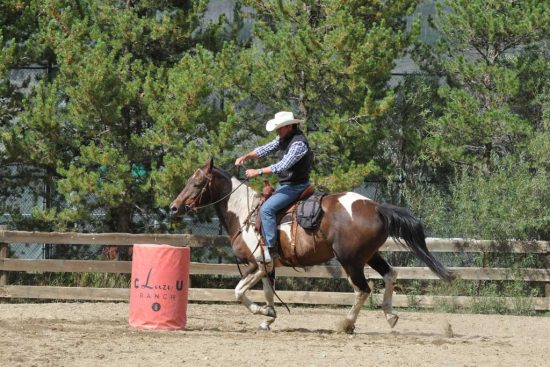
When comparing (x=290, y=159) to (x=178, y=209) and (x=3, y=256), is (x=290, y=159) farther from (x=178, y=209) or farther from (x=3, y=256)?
(x=3, y=256)

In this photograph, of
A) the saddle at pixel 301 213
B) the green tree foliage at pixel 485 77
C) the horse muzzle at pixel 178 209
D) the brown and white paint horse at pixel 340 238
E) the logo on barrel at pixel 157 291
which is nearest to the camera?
the logo on barrel at pixel 157 291

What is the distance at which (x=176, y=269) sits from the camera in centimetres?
1184

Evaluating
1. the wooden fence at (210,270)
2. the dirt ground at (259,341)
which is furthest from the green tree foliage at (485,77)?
the dirt ground at (259,341)

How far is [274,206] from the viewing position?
12211 mm

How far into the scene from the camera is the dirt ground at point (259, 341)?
940 centimetres

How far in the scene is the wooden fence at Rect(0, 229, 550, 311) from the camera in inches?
631

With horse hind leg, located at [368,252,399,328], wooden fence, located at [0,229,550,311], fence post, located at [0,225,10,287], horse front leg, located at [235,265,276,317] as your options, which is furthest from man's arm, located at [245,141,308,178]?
fence post, located at [0,225,10,287]

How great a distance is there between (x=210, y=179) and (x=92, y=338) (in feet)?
9.74

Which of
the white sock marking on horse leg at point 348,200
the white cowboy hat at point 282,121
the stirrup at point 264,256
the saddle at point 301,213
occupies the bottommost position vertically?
the stirrup at point 264,256

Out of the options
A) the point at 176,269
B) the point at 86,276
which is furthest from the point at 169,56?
the point at 176,269

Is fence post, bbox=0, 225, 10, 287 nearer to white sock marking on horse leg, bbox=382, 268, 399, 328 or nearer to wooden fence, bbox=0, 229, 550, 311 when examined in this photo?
wooden fence, bbox=0, 229, 550, 311

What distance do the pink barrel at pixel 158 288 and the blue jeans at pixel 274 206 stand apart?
3.45ft

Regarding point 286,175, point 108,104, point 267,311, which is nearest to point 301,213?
point 286,175

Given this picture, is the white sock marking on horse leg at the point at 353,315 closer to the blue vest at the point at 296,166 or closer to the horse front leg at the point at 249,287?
the horse front leg at the point at 249,287
